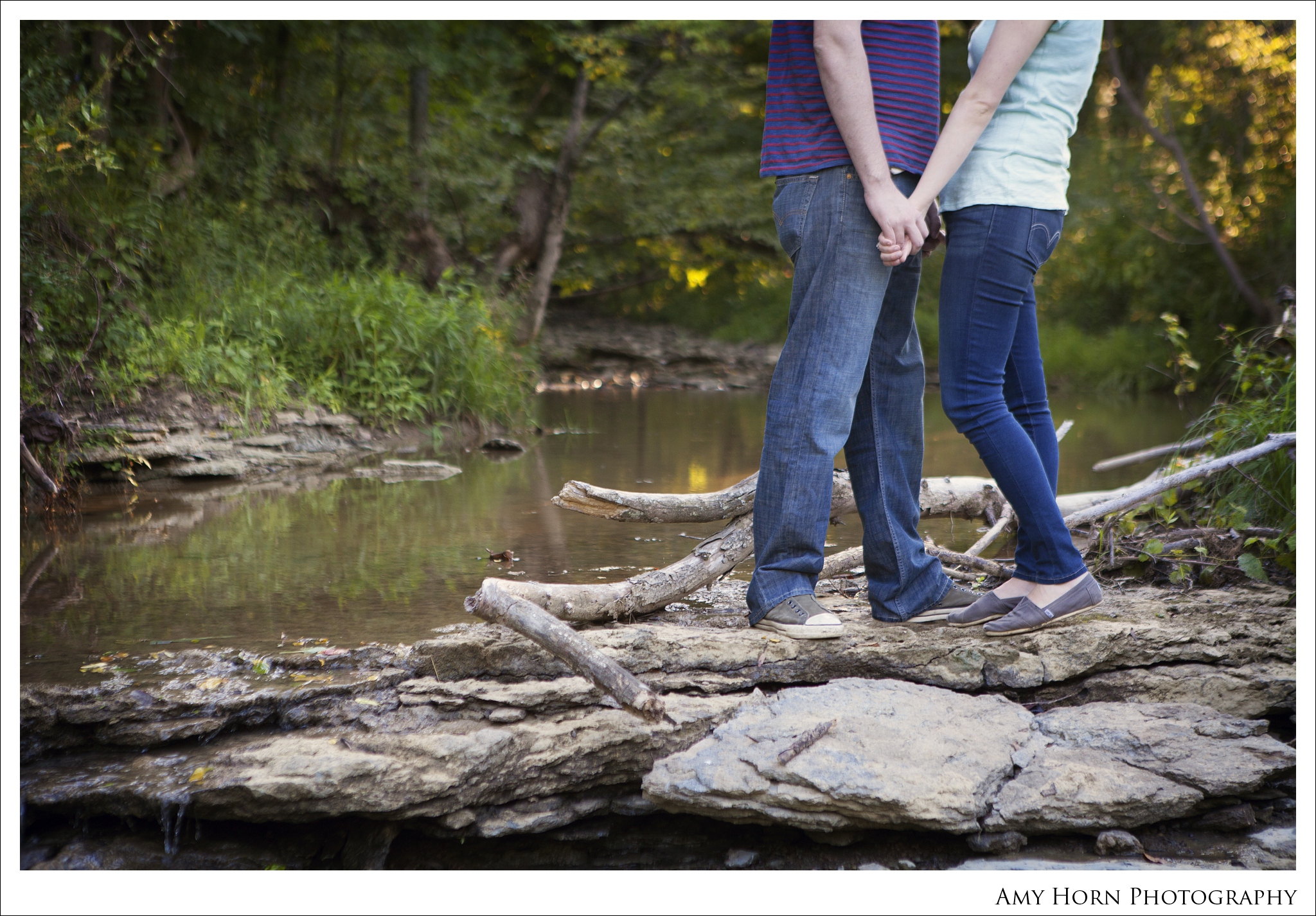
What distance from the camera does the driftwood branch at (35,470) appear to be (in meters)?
3.69

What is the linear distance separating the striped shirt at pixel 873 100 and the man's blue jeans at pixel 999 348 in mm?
217

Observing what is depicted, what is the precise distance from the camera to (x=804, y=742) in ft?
6.24

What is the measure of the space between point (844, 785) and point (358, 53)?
11.4 metres

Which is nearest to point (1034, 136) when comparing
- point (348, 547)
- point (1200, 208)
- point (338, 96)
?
point (348, 547)

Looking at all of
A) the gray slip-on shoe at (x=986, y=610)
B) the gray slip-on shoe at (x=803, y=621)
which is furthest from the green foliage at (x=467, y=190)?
the gray slip-on shoe at (x=986, y=610)

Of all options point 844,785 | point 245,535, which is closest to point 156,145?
point 245,535

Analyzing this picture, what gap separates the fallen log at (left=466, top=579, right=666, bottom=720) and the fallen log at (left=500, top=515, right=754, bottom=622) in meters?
0.37

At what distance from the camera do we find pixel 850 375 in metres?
2.29

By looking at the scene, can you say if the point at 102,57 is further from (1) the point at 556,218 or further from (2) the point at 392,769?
(2) the point at 392,769

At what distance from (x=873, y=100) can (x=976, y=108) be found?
0.22 m

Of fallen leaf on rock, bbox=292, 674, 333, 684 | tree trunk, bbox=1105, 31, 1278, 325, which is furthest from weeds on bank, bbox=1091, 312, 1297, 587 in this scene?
tree trunk, bbox=1105, 31, 1278, 325

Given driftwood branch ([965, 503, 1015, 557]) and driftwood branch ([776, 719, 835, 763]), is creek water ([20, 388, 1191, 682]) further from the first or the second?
driftwood branch ([776, 719, 835, 763])

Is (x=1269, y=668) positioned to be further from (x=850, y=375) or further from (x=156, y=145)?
(x=156, y=145)

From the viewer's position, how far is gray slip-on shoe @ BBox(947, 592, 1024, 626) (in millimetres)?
2428
